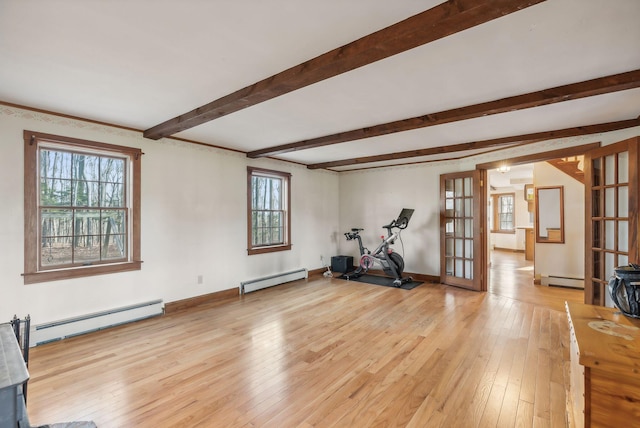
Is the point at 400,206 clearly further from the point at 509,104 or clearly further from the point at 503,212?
the point at 503,212

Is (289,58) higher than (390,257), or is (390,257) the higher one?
(289,58)

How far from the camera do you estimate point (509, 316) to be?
4027 millimetres

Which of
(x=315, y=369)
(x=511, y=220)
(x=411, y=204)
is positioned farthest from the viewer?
(x=511, y=220)

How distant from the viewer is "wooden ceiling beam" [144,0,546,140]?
148 cm

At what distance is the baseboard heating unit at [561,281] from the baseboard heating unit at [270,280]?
463 centimetres

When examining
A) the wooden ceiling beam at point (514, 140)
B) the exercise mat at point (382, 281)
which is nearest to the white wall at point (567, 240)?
the wooden ceiling beam at point (514, 140)

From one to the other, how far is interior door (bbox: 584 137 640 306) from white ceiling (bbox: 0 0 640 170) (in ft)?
1.68

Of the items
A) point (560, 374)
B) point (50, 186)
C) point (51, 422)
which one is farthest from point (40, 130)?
point (560, 374)

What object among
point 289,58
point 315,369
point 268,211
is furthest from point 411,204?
point 289,58

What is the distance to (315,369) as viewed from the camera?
8.82 feet

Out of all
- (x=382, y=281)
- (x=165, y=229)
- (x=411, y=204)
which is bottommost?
(x=382, y=281)

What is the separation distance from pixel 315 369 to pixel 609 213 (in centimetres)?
380

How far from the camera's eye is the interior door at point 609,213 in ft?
10.5

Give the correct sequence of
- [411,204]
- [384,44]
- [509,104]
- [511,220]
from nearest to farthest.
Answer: [384,44] → [509,104] → [411,204] → [511,220]
